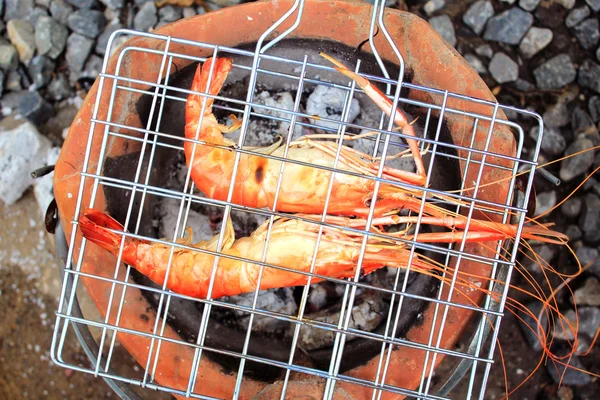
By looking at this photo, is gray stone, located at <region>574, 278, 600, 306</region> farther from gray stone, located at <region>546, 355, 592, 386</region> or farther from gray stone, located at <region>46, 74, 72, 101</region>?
gray stone, located at <region>46, 74, 72, 101</region>

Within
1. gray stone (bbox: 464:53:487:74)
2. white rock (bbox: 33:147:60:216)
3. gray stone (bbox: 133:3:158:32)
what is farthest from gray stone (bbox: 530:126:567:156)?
white rock (bbox: 33:147:60:216)

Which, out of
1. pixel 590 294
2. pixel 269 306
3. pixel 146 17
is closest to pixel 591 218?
pixel 590 294

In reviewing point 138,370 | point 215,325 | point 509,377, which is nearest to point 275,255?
point 215,325

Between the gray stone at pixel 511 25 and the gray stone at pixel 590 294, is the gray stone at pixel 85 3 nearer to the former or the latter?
the gray stone at pixel 511 25

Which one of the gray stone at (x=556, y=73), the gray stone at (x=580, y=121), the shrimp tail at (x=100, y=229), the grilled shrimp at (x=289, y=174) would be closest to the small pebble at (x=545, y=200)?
the gray stone at (x=580, y=121)

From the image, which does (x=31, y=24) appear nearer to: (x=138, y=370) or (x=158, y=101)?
(x=158, y=101)

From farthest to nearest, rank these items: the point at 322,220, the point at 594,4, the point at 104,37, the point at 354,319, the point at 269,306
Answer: the point at 104,37 → the point at 594,4 → the point at 269,306 → the point at 354,319 → the point at 322,220

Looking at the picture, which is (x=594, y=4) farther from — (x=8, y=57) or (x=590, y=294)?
(x=8, y=57)

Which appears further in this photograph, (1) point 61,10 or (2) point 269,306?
(1) point 61,10
